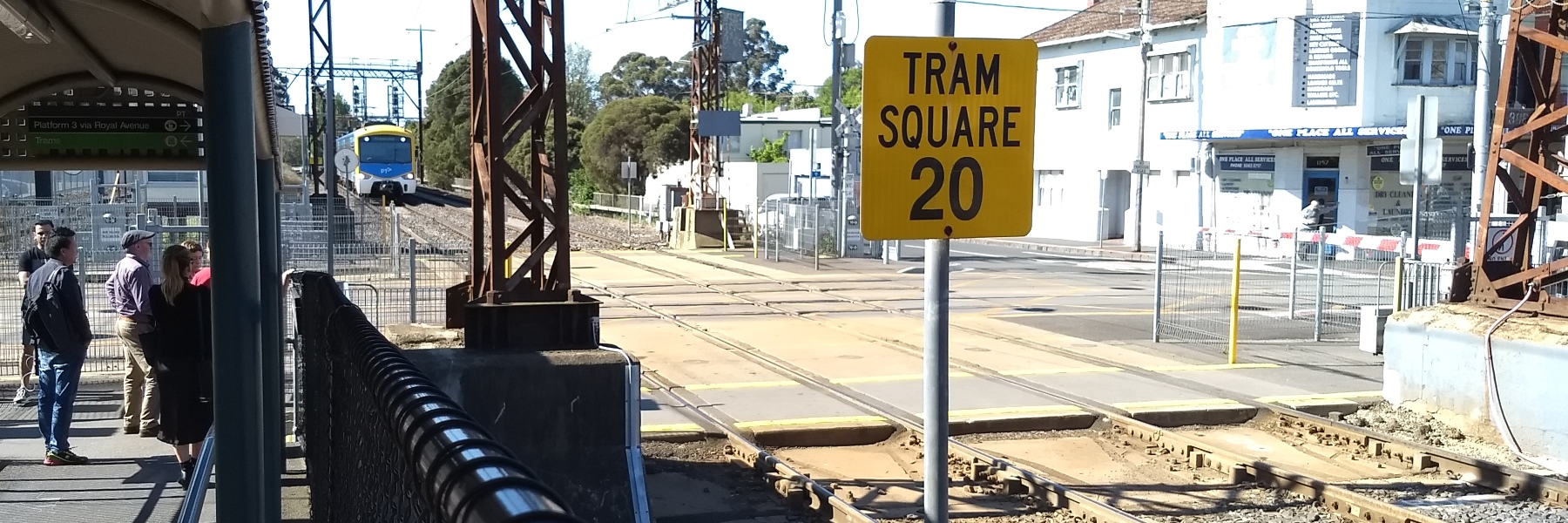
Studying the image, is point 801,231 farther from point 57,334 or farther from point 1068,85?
point 57,334

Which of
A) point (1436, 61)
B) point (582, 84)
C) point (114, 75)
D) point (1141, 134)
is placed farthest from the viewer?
point (582, 84)

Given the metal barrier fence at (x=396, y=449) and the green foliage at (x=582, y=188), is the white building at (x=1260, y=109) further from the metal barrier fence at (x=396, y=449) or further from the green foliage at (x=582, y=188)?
the green foliage at (x=582, y=188)

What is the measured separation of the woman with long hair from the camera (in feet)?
25.0

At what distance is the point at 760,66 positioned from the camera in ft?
373

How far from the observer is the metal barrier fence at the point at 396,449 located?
5.13ft

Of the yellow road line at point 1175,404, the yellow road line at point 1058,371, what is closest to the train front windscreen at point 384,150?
the yellow road line at point 1058,371

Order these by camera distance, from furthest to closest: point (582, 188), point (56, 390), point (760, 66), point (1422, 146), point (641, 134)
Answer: point (760, 66) → point (582, 188) → point (641, 134) → point (1422, 146) → point (56, 390)

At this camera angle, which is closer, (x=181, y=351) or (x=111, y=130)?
(x=111, y=130)

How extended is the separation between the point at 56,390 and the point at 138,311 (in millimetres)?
700

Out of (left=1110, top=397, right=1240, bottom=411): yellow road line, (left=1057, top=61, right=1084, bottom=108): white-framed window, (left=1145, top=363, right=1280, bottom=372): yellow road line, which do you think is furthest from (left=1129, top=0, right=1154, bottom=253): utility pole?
(left=1110, top=397, right=1240, bottom=411): yellow road line

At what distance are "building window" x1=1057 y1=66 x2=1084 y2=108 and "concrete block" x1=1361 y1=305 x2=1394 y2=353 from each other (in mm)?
30970

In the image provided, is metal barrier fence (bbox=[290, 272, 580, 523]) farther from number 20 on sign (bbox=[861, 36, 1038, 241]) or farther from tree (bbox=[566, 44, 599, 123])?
tree (bbox=[566, 44, 599, 123])

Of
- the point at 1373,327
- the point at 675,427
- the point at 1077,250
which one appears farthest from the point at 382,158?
the point at 675,427

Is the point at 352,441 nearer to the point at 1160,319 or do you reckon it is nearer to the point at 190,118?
the point at 190,118
